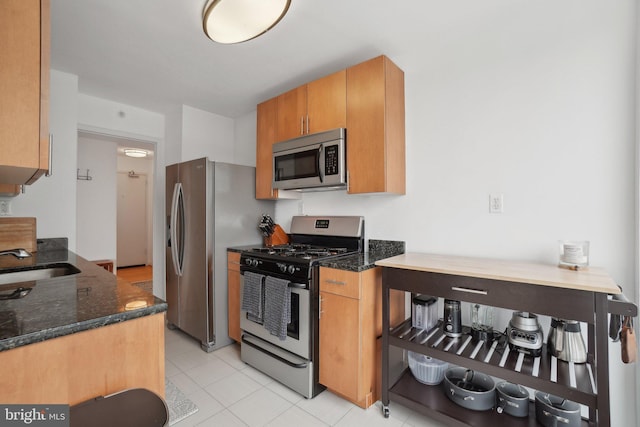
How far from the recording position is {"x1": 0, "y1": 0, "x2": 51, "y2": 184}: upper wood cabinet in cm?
85

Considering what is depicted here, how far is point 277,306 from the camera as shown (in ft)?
6.65

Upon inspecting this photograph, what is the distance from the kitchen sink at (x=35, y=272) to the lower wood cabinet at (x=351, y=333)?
1.42 metres

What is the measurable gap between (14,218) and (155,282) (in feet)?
4.94

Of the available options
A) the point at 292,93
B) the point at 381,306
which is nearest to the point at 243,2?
the point at 292,93

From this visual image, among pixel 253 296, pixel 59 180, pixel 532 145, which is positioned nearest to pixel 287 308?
pixel 253 296

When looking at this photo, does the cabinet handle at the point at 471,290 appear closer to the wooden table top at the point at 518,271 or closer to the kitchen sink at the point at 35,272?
the wooden table top at the point at 518,271

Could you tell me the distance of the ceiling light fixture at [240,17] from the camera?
4.62 feet

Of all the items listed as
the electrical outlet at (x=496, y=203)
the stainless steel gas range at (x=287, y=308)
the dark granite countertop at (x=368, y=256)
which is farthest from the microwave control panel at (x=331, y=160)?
the electrical outlet at (x=496, y=203)

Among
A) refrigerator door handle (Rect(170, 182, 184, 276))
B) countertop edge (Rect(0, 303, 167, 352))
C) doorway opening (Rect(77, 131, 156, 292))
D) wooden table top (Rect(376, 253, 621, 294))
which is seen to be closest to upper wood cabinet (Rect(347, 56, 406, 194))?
wooden table top (Rect(376, 253, 621, 294))

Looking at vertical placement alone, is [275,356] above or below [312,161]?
below

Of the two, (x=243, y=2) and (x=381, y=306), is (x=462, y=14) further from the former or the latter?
(x=381, y=306)

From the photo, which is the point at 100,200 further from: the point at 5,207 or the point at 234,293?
the point at 234,293

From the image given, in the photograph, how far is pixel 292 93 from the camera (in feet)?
8.24

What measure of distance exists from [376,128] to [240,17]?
40.4 inches
